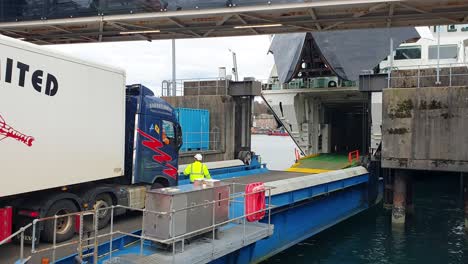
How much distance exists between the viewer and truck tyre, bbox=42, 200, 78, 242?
7914 millimetres

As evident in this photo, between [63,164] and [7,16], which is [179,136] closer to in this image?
[63,164]

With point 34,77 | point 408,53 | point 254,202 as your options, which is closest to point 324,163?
point 408,53

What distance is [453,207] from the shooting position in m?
22.3

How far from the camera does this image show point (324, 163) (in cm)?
2392

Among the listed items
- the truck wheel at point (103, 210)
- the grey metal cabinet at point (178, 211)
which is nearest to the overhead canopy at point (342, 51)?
the truck wheel at point (103, 210)

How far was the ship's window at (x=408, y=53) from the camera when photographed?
3294 cm

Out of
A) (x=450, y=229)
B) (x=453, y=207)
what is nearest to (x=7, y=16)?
(x=450, y=229)

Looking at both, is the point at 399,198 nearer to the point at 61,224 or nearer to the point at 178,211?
the point at 178,211

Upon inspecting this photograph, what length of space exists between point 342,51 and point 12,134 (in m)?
21.9

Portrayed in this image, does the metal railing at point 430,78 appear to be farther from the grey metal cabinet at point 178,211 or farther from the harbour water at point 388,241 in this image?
the grey metal cabinet at point 178,211

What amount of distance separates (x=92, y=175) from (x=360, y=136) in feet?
98.5

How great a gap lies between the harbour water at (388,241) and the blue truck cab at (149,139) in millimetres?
4137

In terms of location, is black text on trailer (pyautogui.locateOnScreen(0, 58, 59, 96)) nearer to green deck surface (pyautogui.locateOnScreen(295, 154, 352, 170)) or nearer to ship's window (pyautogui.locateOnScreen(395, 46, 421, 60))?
green deck surface (pyautogui.locateOnScreen(295, 154, 352, 170))

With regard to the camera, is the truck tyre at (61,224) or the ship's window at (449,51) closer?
the truck tyre at (61,224)
